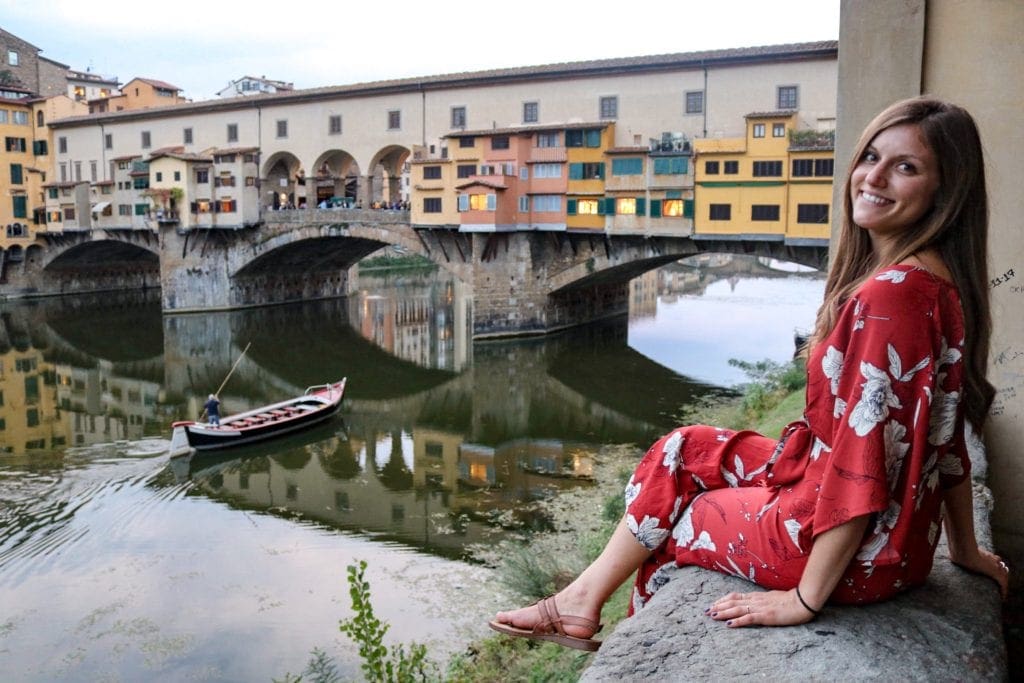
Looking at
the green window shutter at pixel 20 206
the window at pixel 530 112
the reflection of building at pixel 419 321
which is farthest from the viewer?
the green window shutter at pixel 20 206

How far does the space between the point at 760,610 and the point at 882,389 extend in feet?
1.75

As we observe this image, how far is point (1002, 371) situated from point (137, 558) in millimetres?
8663

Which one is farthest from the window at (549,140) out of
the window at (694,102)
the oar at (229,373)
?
the oar at (229,373)

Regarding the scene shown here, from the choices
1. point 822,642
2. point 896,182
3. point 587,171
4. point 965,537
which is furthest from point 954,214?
point 587,171

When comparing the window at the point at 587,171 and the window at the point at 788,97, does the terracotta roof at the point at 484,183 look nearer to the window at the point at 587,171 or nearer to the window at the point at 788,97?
the window at the point at 587,171

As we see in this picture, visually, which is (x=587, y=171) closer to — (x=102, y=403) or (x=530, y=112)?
(x=530, y=112)

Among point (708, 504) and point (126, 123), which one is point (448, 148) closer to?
point (126, 123)

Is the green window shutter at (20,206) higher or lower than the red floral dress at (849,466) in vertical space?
higher

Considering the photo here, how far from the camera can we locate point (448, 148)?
84.0 ft

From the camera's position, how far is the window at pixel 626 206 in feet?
75.7

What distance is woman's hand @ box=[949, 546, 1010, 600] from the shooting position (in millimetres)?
2223

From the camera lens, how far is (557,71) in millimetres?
23844

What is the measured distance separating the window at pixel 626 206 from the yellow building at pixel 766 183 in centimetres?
181

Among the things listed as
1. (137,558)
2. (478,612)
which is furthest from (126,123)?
(478,612)
